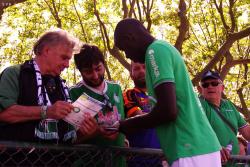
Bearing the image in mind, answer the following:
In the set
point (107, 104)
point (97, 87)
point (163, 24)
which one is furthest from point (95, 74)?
point (163, 24)

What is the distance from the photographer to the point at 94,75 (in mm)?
3717

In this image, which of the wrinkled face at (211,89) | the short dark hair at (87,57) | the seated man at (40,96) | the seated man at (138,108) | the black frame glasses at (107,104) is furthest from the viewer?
the wrinkled face at (211,89)

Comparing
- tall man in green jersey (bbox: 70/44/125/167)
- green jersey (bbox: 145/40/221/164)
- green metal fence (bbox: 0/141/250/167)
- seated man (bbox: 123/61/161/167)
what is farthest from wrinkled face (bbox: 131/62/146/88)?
green jersey (bbox: 145/40/221/164)

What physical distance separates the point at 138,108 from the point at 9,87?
1348 millimetres

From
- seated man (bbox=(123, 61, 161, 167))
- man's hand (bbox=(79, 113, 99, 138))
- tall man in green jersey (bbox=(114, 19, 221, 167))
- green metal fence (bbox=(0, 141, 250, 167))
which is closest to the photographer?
tall man in green jersey (bbox=(114, 19, 221, 167))

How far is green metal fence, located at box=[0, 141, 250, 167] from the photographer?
9.07 ft

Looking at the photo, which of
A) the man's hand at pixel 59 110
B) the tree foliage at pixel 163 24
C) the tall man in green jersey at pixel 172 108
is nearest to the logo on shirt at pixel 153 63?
the tall man in green jersey at pixel 172 108

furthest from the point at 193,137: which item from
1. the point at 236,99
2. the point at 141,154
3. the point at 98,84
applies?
the point at 236,99

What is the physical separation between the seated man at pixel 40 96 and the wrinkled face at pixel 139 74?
1.11 meters

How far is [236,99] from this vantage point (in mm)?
22938

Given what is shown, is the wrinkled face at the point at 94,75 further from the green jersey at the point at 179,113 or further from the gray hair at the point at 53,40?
the green jersey at the point at 179,113

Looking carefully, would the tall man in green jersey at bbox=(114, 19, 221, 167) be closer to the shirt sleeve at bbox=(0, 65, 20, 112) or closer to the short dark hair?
the shirt sleeve at bbox=(0, 65, 20, 112)

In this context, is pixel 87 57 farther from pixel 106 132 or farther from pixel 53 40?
pixel 106 132

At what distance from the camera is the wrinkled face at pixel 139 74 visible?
4.31 metres
